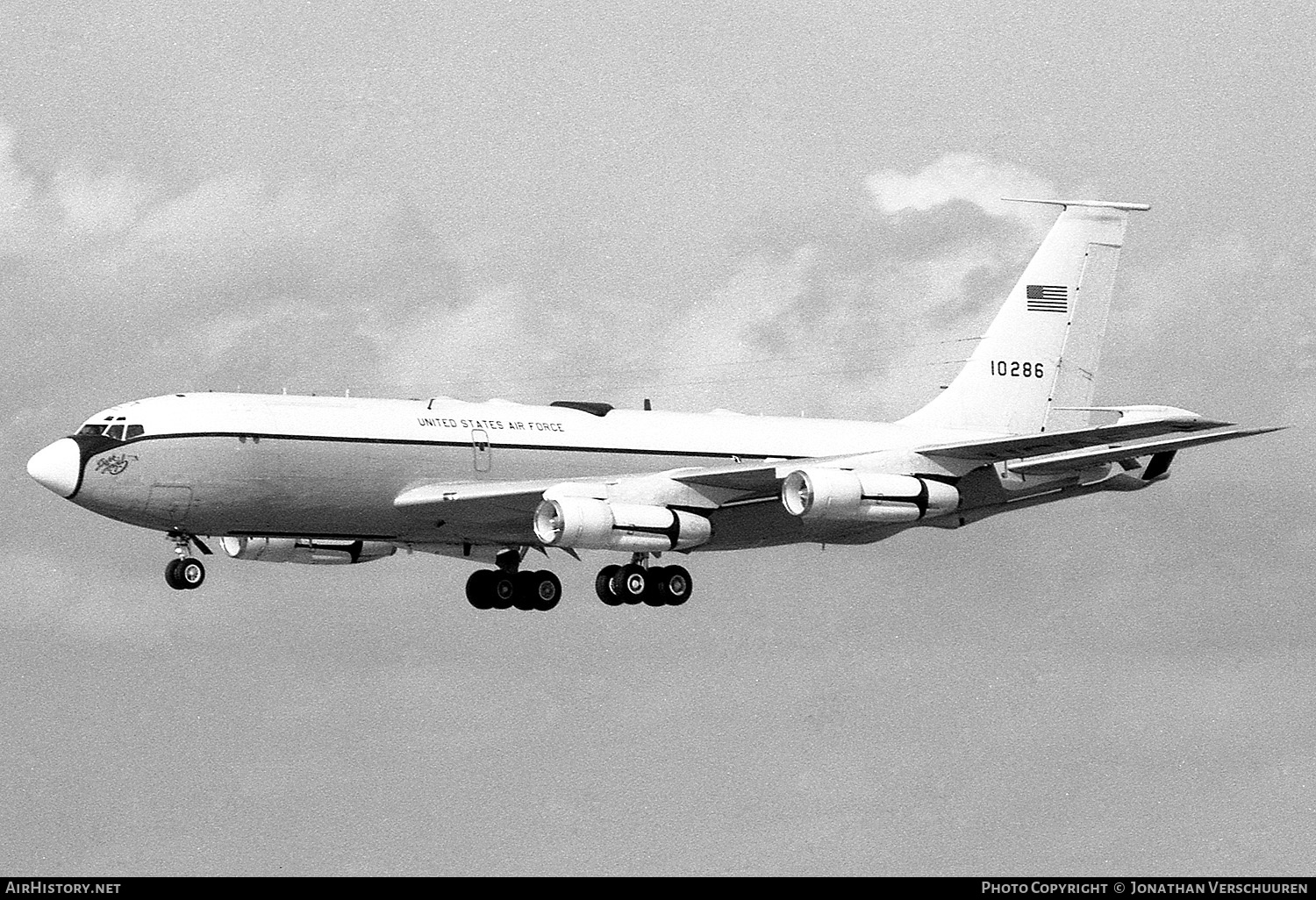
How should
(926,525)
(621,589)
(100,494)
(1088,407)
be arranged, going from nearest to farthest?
(100,494)
(621,589)
(926,525)
(1088,407)

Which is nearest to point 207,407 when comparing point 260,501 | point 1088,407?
point 260,501

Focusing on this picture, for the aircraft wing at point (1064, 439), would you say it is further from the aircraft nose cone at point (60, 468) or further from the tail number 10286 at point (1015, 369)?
the aircraft nose cone at point (60, 468)

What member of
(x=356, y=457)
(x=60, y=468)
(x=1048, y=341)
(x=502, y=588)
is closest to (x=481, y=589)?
(x=502, y=588)

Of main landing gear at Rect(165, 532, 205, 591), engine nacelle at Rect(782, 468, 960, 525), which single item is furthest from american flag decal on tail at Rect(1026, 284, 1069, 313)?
main landing gear at Rect(165, 532, 205, 591)

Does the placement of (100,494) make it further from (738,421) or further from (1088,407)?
(1088,407)

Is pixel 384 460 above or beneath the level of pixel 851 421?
beneath

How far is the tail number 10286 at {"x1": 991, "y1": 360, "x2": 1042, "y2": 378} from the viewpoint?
70688mm

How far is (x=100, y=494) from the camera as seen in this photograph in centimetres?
5625

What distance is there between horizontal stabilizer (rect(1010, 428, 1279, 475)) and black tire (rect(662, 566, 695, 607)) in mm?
→ 9824

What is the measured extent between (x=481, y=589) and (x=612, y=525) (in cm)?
893

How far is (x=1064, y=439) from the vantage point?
60.1 metres

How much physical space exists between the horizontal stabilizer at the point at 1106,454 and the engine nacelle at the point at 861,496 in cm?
391

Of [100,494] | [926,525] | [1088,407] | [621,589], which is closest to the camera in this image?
[100,494]

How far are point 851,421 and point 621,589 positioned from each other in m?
10.6
